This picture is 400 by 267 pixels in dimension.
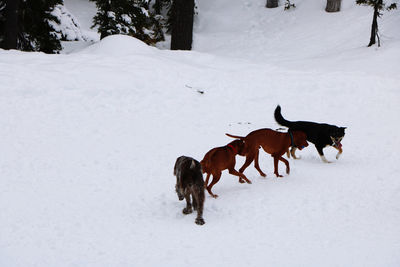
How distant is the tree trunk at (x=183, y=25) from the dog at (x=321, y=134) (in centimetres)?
940

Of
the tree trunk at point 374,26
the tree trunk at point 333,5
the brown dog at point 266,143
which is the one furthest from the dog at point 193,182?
the tree trunk at point 333,5

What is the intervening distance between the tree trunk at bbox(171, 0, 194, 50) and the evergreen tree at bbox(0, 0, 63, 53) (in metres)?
5.23

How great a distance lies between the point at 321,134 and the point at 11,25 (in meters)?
12.0

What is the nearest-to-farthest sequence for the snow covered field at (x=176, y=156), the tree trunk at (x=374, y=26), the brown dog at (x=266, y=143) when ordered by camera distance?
1. the snow covered field at (x=176, y=156)
2. the brown dog at (x=266, y=143)
3. the tree trunk at (x=374, y=26)

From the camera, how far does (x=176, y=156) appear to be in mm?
8070

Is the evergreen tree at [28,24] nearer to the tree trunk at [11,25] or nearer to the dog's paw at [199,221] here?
the tree trunk at [11,25]

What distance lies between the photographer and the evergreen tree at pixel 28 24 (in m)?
14.1

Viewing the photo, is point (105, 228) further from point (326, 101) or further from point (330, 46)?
point (330, 46)

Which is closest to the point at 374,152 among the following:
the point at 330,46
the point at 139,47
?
the point at 139,47

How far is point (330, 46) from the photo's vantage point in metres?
19.0

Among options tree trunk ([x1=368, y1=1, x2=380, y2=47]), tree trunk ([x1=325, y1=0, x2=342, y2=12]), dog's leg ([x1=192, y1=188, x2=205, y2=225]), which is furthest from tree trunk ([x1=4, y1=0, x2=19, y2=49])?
tree trunk ([x1=325, y1=0, x2=342, y2=12])

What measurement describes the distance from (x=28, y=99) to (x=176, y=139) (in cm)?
389

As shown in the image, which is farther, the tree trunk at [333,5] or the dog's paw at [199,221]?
the tree trunk at [333,5]

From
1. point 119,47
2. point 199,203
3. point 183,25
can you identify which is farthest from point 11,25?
point 199,203
